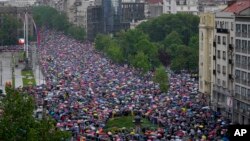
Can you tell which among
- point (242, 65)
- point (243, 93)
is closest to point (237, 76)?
point (242, 65)

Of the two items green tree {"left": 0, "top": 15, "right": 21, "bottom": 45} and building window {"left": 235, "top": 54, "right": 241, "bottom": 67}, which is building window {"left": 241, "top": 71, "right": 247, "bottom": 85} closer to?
building window {"left": 235, "top": 54, "right": 241, "bottom": 67}

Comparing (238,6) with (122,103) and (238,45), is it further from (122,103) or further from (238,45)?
(122,103)

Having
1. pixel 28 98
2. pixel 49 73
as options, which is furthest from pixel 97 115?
pixel 49 73

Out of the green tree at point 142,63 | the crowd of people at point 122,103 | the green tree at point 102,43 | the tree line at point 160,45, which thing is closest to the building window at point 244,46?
the crowd of people at point 122,103

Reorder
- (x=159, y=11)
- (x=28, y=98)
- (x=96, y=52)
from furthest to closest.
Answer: (x=159, y=11) < (x=96, y=52) < (x=28, y=98)

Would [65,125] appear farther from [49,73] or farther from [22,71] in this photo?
[22,71]
